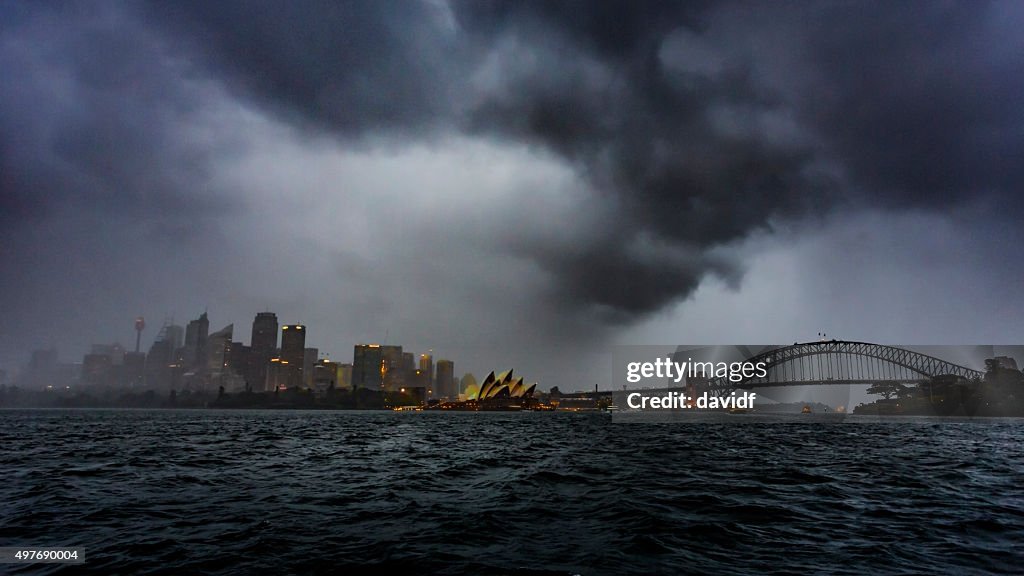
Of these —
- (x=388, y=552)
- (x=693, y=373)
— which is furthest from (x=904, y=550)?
(x=693, y=373)

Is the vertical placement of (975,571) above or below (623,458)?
above

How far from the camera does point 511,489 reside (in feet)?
65.2

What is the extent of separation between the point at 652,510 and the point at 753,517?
280 cm

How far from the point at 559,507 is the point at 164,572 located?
10566 mm

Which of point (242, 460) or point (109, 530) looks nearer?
point (109, 530)

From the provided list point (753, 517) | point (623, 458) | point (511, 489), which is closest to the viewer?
point (753, 517)

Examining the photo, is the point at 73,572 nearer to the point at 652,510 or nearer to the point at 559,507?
the point at 559,507

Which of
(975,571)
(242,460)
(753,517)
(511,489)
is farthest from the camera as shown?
(242,460)

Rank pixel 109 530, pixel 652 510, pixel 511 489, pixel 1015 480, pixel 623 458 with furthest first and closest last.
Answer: pixel 623 458 → pixel 1015 480 → pixel 511 489 → pixel 652 510 → pixel 109 530

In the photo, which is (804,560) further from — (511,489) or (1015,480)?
(1015,480)

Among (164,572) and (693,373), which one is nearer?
(164,572)

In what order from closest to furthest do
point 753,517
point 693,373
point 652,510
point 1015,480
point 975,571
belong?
point 975,571, point 753,517, point 652,510, point 1015,480, point 693,373

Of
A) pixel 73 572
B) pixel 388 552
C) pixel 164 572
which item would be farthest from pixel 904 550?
pixel 73 572

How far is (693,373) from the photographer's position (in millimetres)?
156000
